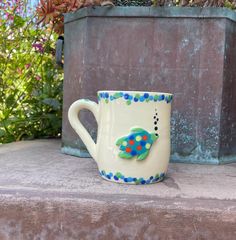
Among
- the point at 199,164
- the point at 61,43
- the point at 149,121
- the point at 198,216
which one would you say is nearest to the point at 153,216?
the point at 198,216

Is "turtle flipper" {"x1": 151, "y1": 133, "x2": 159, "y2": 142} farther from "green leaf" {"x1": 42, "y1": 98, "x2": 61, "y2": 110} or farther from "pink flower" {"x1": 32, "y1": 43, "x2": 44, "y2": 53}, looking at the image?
"pink flower" {"x1": 32, "y1": 43, "x2": 44, "y2": 53}

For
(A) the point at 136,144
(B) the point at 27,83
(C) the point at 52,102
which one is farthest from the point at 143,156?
(B) the point at 27,83

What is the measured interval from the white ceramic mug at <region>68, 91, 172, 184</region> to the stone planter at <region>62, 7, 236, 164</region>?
0.55 ft

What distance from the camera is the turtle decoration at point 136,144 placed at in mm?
567

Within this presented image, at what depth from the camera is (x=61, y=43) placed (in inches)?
34.4

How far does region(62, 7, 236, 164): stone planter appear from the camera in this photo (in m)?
0.74

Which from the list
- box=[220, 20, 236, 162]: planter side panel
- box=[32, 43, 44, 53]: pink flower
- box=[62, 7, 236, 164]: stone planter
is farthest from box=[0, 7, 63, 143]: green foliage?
box=[220, 20, 236, 162]: planter side panel

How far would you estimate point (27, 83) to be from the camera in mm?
1216

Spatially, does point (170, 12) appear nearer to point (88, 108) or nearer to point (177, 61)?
point (177, 61)

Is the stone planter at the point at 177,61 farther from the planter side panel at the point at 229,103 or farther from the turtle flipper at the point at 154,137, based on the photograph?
the turtle flipper at the point at 154,137

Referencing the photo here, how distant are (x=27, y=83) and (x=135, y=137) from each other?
74 cm

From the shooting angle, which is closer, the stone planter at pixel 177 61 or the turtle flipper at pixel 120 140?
the turtle flipper at pixel 120 140

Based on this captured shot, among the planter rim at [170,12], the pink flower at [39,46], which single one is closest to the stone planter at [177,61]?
the planter rim at [170,12]

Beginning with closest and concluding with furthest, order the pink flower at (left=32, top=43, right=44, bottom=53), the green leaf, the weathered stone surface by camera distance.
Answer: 1. the weathered stone surface
2. the green leaf
3. the pink flower at (left=32, top=43, right=44, bottom=53)
